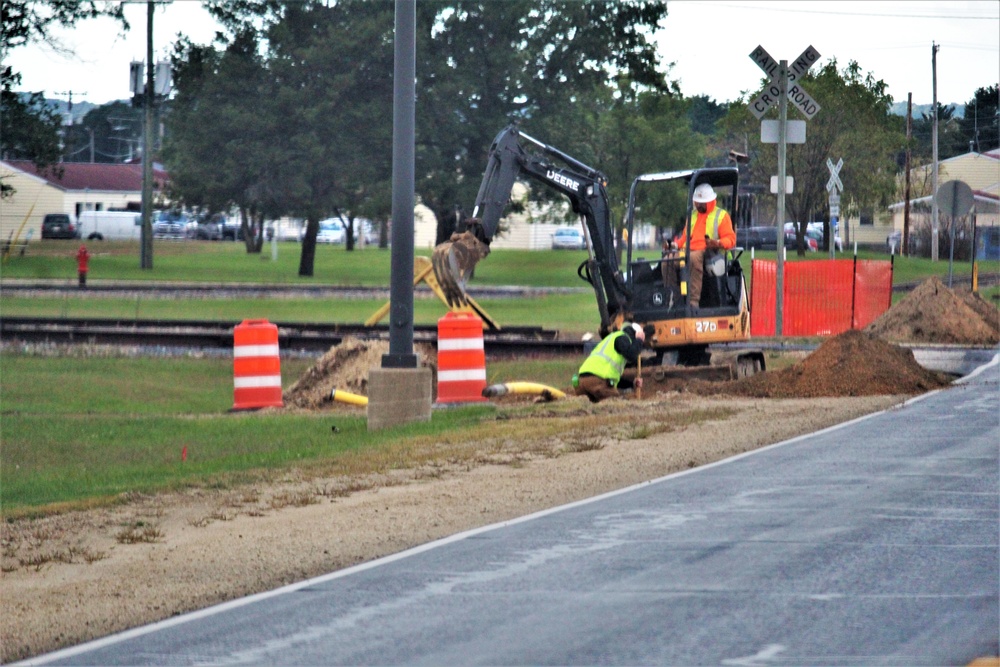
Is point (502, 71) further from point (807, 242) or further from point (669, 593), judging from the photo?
point (669, 593)

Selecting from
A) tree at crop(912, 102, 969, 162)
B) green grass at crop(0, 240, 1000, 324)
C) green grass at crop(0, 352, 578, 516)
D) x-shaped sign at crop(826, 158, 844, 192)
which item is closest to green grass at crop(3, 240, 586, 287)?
green grass at crop(0, 240, 1000, 324)

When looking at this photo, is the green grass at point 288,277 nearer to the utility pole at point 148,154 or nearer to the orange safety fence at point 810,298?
the utility pole at point 148,154

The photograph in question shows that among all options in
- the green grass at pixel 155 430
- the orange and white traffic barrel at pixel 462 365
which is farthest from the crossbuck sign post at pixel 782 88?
the orange and white traffic barrel at pixel 462 365

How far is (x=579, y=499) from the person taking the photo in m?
12.0

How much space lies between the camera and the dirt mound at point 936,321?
3052cm

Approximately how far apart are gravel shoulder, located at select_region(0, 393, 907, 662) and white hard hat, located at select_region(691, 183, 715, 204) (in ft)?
18.0

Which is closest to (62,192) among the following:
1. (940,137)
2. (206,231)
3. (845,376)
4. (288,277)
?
(288,277)

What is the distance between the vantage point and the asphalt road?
23.7 feet

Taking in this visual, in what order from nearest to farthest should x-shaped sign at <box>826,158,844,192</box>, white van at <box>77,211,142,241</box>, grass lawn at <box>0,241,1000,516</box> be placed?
grass lawn at <box>0,241,1000,516</box> → x-shaped sign at <box>826,158,844,192</box> → white van at <box>77,211,142,241</box>

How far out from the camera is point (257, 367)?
19828 millimetres

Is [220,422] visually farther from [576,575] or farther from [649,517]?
[576,575]

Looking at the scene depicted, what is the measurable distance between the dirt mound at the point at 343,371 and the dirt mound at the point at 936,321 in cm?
1294

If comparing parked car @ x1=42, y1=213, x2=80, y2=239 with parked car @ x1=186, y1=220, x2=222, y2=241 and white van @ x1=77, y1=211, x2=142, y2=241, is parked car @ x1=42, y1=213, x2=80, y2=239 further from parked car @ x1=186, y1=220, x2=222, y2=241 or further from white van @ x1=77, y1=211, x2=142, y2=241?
parked car @ x1=186, y1=220, x2=222, y2=241

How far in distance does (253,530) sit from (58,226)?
1544 inches
